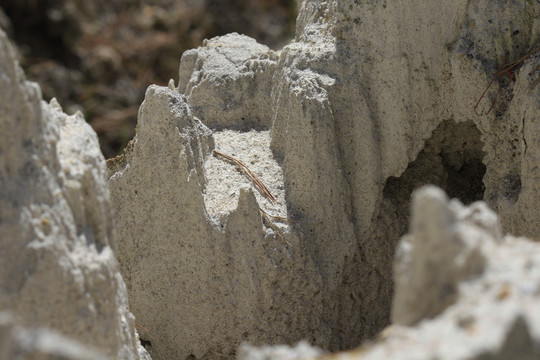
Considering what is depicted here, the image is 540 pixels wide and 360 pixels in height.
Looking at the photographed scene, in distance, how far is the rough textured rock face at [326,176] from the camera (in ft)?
11.5

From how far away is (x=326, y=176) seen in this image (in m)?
3.59

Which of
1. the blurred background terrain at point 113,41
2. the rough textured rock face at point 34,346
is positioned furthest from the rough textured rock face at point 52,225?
the blurred background terrain at point 113,41

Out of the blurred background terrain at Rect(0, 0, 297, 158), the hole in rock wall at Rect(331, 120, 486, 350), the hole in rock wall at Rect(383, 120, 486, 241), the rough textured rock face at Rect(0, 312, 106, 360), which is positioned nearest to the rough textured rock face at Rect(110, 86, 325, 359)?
the hole in rock wall at Rect(331, 120, 486, 350)

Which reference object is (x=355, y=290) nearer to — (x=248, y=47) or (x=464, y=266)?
(x=248, y=47)

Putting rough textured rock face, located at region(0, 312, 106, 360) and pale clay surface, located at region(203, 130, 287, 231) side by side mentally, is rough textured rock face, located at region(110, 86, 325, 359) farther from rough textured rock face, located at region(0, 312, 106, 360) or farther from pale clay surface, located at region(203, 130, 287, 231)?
rough textured rock face, located at region(0, 312, 106, 360)

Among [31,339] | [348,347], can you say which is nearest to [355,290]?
[348,347]

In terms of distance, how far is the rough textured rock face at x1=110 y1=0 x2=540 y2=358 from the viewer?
11.5 ft

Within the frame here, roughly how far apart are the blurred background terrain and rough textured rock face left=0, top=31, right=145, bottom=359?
7855mm

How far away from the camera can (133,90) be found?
429 inches

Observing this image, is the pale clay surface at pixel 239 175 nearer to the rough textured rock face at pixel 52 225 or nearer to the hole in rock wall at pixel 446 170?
the hole in rock wall at pixel 446 170

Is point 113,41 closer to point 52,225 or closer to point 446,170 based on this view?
point 446,170

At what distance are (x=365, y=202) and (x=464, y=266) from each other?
5.50 ft

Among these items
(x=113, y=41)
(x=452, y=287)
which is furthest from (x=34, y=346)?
(x=113, y=41)

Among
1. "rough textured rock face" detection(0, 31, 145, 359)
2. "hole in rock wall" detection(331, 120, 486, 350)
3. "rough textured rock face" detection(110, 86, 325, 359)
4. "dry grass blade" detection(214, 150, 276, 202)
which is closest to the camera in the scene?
"rough textured rock face" detection(0, 31, 145, 359)
